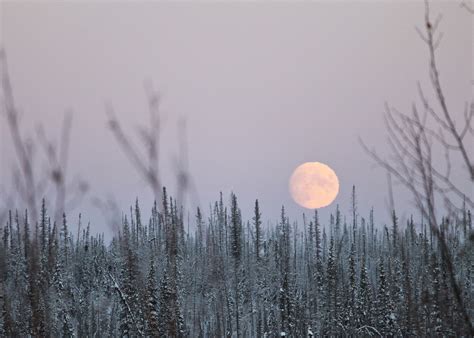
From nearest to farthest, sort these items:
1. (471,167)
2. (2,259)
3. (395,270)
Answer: (471,167) → (2,259) → (395,270)

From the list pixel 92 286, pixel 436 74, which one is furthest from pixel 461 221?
pixel 92 286

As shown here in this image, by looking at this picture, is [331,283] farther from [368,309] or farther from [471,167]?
[471,167]

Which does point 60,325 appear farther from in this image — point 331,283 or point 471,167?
point 471,167

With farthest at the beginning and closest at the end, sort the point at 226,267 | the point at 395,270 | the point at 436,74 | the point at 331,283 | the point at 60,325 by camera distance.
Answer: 1. the point at 226,267
2. the point at 395,270
3. the point at 331,283
4. the point at 60,325
5. the point at 436,74

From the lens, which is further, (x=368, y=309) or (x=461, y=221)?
(x=368, y=309)

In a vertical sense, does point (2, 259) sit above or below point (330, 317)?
above

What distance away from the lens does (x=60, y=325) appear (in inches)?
1220

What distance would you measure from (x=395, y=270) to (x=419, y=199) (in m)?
40.7

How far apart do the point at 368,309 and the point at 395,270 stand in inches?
378

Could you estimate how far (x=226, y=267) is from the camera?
50.8 metres

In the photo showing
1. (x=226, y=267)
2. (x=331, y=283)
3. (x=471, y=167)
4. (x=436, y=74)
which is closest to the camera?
(x=436, y=74)

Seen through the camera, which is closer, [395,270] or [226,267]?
[395,270]

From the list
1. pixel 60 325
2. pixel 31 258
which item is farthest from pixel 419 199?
pixel 60 325

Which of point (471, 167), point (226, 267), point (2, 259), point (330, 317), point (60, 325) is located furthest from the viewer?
point (226, 267)
